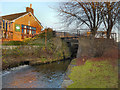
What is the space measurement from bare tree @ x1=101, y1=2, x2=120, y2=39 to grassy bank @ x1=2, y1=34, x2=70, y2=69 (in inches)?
254

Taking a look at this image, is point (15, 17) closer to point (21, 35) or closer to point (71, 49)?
point (21, 35)

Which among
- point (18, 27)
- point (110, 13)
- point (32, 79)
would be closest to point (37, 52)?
point (32, 79)

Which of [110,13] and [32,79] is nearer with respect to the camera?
[32,79]

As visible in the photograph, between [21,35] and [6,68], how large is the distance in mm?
8491

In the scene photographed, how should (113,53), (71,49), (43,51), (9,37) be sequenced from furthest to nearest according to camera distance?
(71,49) < (9,37) < (43,51) < (113,53)

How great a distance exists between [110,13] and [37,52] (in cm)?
1003

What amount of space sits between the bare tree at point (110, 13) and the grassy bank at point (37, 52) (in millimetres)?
6464

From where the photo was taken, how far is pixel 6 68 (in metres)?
9.86

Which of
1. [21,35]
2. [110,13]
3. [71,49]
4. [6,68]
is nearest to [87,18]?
[110,13]

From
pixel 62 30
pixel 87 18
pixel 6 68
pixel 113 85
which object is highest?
pixel 87 18

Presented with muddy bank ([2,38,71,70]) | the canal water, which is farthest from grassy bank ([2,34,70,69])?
the canal water

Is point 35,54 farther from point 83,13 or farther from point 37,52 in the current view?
point 83,13

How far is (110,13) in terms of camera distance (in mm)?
15484

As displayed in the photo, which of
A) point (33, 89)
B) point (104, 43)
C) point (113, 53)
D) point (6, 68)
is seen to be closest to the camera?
point (33, 89)
